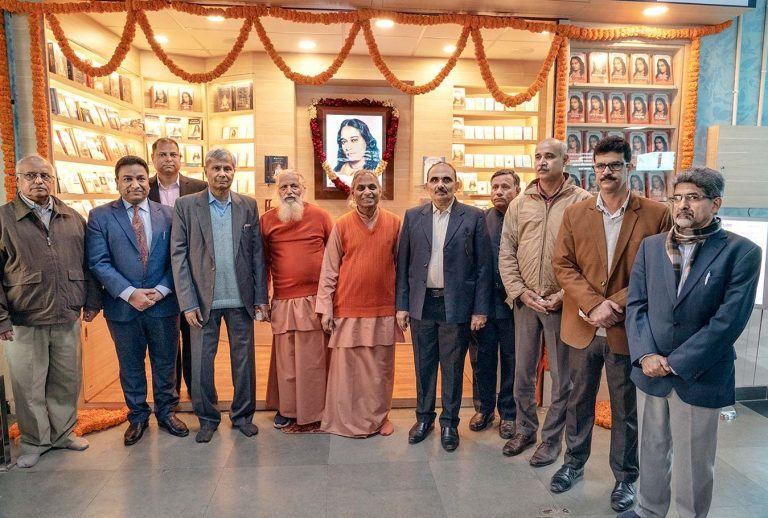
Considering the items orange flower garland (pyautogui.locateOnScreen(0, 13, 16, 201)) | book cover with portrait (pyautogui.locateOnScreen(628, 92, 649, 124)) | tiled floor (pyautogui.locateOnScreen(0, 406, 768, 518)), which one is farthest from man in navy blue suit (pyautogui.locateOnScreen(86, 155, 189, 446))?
book cover with portrait (pyautogui.locateOnScreen(628, 92, 649, 124))

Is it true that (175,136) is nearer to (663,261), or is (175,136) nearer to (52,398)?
(52,398)

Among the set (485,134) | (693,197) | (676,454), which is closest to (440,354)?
(676,454)

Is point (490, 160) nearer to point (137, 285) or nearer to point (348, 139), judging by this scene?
point (348, 139)

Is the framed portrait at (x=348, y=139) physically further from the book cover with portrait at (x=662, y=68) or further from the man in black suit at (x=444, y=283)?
the man in black suit at (x=444, y=283)

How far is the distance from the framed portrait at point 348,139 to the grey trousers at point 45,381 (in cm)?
371

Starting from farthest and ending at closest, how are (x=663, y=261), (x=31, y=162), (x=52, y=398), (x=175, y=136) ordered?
(x=175, y=136) < (x=52, y=398) < (x=31, y=162) < (x=663, y=261)

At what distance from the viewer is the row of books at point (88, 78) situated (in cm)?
423

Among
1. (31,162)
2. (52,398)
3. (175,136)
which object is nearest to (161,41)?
(175,136)

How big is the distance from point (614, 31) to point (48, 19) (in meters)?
4.29

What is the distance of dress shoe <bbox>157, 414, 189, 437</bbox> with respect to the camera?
11.5ft

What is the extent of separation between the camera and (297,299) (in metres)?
3.54

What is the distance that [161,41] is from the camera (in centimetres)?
573

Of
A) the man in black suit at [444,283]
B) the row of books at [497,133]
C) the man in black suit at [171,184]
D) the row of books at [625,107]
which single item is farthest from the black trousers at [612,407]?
the row of books at [497,133]

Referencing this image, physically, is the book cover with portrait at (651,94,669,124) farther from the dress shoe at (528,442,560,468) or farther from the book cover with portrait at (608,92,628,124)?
the dress shoe at (528,442,560,468)
